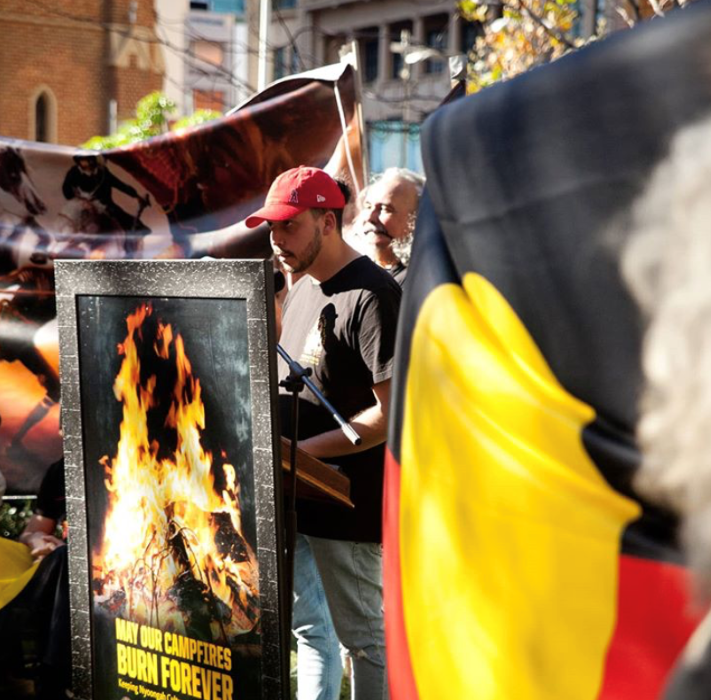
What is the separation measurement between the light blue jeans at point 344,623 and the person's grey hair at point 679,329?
2242 millimetres

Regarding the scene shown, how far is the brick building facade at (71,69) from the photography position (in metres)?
31.2

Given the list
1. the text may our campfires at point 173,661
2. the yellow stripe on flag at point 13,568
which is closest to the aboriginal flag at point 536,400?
the text may our campfires at point 173,661

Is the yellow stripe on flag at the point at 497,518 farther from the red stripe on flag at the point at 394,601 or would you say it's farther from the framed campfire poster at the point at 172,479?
the framed campfire poster at the point at 172,479

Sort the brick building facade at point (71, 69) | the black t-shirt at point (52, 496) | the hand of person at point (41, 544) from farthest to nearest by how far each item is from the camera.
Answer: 1. the brick building facade at point (71, 69)
2. the black t-shirt at point (52, 496)
3. the hand of person at point (41, 544)

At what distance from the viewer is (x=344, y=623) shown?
3.98 m

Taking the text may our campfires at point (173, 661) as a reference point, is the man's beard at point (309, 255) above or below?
above

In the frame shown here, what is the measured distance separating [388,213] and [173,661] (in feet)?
8.99

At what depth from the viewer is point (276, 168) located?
5.86m

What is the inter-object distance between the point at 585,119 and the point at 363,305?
1.94 m

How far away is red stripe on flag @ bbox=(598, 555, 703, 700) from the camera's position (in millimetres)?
1789

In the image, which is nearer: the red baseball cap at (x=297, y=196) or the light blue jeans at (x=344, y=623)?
the red baseball cap at (x=297, y=196)

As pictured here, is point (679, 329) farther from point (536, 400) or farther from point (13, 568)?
point (13, 568)

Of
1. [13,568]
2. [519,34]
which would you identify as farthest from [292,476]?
[519,34]

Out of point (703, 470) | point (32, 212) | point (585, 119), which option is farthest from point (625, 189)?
point (32, 212)
